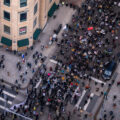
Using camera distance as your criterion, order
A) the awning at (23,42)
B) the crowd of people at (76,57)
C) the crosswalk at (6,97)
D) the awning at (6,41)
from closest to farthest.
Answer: the crosswalk at (6,97)
the crowd of people at (76,57)
the awning at (6,41)
the awning at (23,42)

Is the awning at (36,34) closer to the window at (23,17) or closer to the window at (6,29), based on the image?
the window at (6,29)

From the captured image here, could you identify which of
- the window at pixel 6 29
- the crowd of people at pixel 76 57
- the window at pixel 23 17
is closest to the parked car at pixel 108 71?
the crowd of people at pixel 76 57

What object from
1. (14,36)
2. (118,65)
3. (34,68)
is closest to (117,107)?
(118,65)

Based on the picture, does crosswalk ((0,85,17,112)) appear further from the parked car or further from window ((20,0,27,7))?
the parked car

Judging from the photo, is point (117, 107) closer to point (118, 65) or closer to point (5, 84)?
point (118, 65)

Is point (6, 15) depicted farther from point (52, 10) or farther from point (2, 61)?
point (52, 10)

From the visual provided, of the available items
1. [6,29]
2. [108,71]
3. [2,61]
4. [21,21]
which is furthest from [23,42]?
[108,71]

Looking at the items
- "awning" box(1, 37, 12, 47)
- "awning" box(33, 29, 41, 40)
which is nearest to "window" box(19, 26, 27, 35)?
"awning" box(1, 37, 12, 47)
